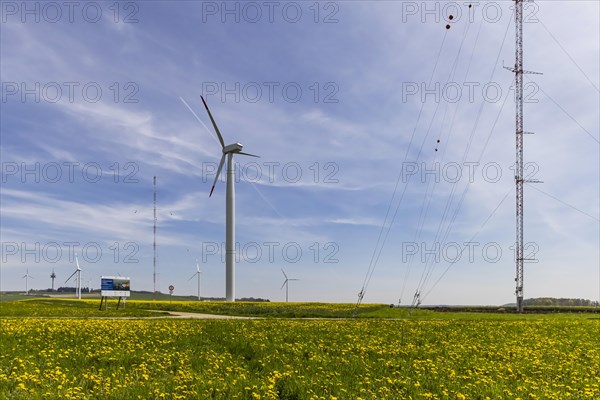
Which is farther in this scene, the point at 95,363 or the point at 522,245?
the point at 522,245

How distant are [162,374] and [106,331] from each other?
834cm

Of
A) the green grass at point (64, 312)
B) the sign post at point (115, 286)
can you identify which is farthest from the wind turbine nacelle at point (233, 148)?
the green grass at point (64, 312)

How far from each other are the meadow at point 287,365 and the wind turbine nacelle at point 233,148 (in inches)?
2265

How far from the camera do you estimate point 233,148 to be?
75875 millimetres

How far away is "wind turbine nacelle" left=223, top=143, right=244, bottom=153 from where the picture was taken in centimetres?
7556

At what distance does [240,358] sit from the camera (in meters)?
13.9

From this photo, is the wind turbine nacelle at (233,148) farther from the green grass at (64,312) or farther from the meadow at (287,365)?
the meadow at (287,365)

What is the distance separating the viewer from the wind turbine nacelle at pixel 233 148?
75562 mm

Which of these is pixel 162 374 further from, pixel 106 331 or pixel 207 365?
pixel 106 331

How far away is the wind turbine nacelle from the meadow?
189 feet

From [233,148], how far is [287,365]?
65825mm

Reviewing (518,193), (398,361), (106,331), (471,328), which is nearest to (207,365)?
(398,361)

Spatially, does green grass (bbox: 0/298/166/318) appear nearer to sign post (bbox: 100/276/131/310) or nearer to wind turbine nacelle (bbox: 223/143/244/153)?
sign post (bbox: 100/276/131/310)

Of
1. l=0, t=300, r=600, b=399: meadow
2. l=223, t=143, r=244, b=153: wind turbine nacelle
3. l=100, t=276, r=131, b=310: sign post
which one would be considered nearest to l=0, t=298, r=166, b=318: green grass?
l=100, t=276, r=131, b=310: sign post
